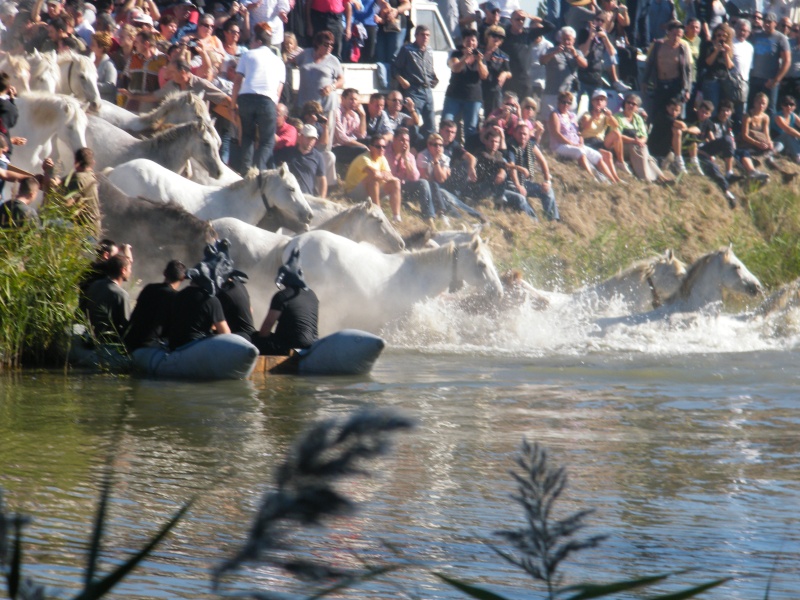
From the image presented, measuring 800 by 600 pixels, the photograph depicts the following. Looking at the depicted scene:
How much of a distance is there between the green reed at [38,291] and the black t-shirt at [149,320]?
53 cm

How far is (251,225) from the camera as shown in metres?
14.0

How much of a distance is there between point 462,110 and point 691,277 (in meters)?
5.96

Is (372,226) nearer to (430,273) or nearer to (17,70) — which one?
(430,273)

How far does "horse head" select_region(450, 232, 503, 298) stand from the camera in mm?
13188

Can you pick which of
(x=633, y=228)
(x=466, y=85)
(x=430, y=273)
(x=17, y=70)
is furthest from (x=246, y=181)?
(x=633, y=228)

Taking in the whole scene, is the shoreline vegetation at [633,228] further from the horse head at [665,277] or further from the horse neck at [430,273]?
the horse head at [665,277]

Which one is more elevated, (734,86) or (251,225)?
(734,86)

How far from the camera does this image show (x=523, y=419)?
28.2ft

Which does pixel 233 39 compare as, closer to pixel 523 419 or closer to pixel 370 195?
pixel 370 195

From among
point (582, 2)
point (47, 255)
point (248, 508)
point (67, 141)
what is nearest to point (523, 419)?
point (248, 508)

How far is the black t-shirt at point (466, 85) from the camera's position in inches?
717

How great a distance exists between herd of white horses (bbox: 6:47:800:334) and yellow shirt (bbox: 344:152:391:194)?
5.23 feet

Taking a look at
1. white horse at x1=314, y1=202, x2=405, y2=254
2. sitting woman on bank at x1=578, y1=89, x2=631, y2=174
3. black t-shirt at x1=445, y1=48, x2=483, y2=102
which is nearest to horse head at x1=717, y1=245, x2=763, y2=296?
white horse at x1=314, y1=202, x2=405, y2=254

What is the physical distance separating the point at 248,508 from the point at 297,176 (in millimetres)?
11343
